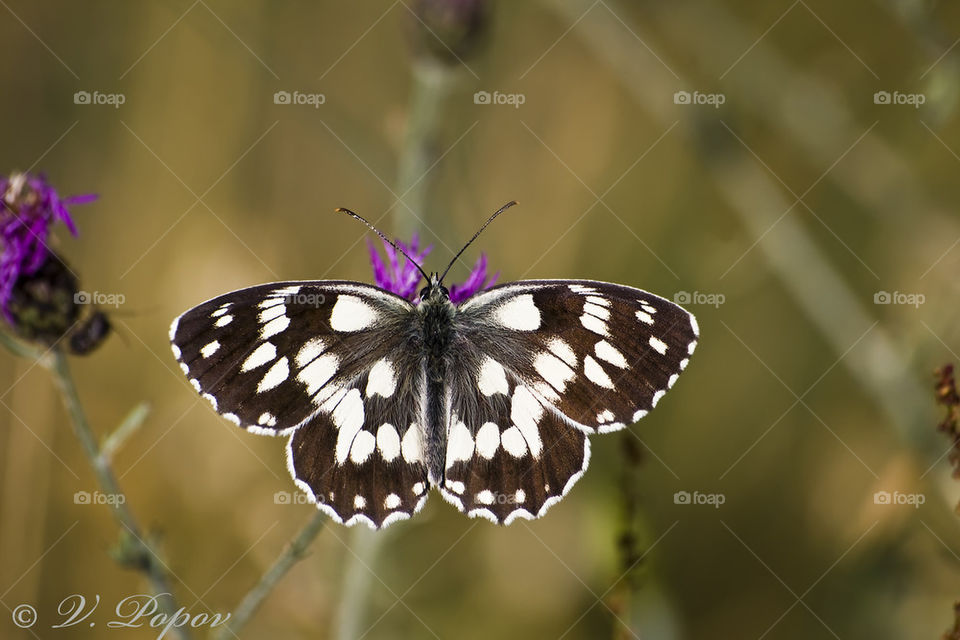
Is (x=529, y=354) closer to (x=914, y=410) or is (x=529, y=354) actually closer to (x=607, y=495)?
(x=607, y=495)

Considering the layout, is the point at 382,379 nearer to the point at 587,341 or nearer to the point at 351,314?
the point at 351,314

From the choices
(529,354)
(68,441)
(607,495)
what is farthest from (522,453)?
(68,441)

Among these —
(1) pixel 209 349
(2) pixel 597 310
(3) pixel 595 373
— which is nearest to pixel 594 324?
(2) pixel 597 310

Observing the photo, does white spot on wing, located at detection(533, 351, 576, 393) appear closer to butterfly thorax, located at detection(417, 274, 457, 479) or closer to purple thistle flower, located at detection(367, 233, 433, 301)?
butterfly thorax, located at detection(417, 274, 457, 479)

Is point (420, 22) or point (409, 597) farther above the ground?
point (420, 22)

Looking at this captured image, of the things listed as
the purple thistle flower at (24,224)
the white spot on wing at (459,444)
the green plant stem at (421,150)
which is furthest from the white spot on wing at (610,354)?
the purple thistle flower at (24,224)

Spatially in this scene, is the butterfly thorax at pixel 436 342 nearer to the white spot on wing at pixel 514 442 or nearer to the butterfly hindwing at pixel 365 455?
the butterfly hindwing at pixel 365 455
